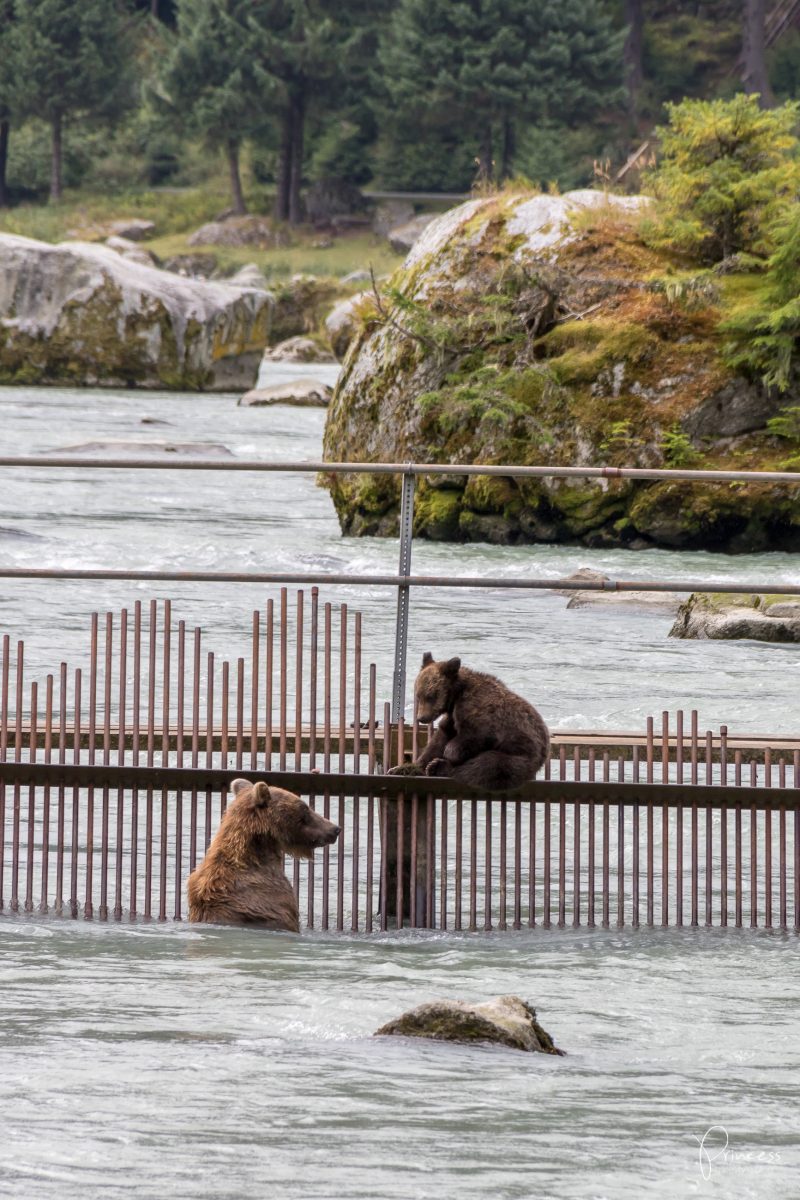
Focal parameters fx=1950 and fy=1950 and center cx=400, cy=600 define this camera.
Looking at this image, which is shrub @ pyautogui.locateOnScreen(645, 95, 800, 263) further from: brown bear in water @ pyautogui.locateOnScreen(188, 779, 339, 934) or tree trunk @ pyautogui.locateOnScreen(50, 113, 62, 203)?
tree trunk @ pyautogui.locateOnScreen(50, 113, 62, 203)

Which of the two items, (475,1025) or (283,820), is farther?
(283,820)

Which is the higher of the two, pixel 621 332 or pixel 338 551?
pixel 621 332

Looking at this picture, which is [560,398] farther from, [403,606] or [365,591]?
[403,606]

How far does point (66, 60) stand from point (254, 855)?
3694 inches

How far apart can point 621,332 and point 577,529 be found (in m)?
2.30

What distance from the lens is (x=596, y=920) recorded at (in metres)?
9.13

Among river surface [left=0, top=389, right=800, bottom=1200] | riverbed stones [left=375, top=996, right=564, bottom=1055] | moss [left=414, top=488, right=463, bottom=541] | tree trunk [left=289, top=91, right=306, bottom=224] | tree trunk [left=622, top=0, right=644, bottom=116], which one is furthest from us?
tree trunk [left=289, top=91, right=306, bottom=224]

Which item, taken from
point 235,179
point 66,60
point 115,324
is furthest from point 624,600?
point 66,60

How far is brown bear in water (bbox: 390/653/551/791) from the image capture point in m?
8.28

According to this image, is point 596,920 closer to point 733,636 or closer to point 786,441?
point 733,636

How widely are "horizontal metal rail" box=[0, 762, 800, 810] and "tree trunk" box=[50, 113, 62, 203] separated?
94.1m

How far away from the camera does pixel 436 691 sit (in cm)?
853

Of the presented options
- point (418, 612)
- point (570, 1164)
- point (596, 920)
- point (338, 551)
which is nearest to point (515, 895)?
point (596, 920)

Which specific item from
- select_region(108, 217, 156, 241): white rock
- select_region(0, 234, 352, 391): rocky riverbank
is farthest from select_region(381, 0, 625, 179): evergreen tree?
select_region(0, 234, 352, 391): rocky riverbank
